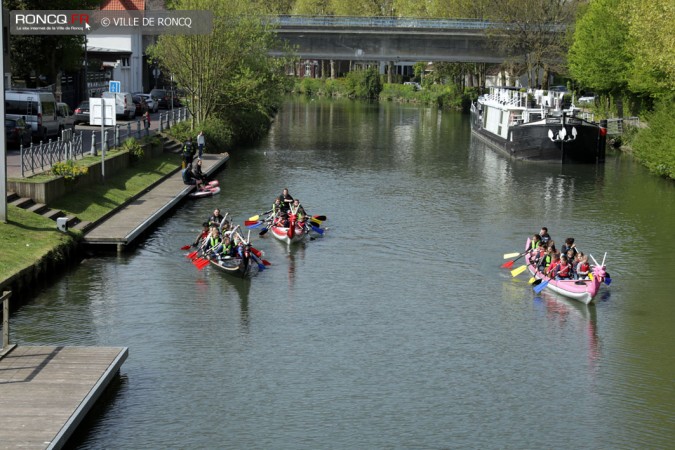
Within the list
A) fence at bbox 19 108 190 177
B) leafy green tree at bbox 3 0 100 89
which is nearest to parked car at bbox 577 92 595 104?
leafy green tree at bbox 3 0 100 89

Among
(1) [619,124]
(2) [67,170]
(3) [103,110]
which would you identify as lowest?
(2) [67,170]

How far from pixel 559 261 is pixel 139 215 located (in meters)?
17.0

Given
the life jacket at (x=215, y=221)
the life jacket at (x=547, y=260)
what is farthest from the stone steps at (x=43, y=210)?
the life jacket at (x=547, y=260)

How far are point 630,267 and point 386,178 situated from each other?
22729 millimetres

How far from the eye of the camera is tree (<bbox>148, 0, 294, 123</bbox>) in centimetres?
6444

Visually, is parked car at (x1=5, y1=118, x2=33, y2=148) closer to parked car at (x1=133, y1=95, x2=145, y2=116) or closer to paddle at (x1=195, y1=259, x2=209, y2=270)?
paddle at (x1=195, y1=259, x2=209, y2=270)

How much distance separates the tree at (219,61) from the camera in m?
64.4

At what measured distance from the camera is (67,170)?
38.8 meters

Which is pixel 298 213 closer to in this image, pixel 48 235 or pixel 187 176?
pixel 48 235

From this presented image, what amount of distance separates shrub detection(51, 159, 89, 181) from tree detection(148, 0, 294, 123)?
25.5 metres

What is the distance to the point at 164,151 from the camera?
57562 millimetres

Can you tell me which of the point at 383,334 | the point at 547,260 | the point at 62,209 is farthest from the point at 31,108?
the point at 383,334

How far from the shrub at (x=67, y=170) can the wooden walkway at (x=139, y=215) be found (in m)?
2.18

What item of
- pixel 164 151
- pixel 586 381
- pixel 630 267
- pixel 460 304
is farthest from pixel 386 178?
pixel 586 381
